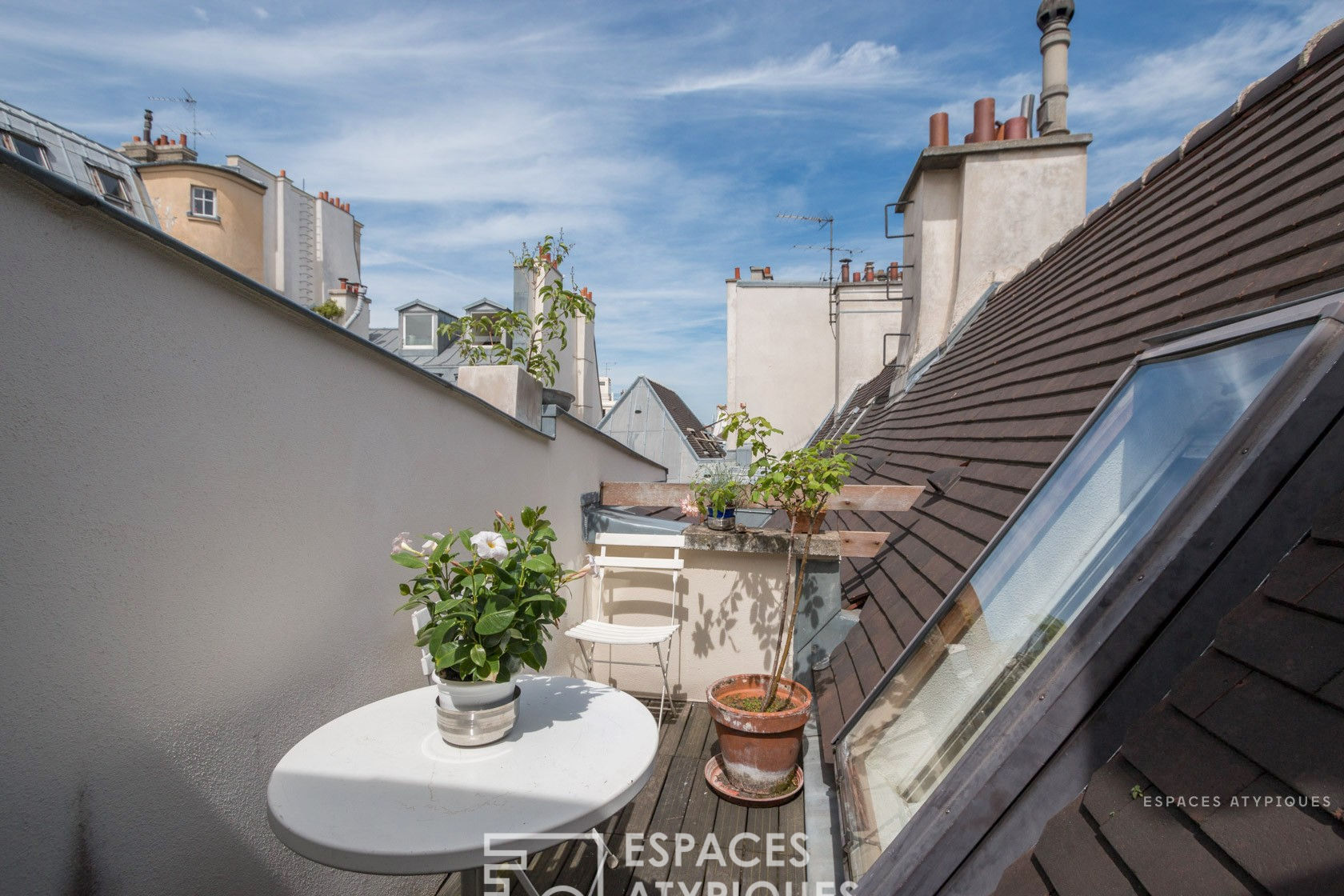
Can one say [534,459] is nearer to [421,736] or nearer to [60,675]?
[421,736]

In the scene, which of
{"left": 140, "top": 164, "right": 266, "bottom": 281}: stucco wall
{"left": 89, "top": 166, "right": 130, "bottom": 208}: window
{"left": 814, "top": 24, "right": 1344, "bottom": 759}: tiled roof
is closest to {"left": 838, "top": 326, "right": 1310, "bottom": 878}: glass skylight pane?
{"left": 814, "top": 24, "right": 1344, "bottom": 759}: tiled roof

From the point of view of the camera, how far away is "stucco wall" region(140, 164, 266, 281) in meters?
13.9

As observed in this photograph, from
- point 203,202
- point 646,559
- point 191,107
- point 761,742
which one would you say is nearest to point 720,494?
point 646,559

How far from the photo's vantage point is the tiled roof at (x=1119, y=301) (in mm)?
1907

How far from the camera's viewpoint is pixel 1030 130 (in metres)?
6.55

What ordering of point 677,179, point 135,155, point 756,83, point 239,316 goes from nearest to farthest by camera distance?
point 239,316 → point 756,83 → point 677,179 → point 135,155

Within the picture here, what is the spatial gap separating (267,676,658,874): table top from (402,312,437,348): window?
14.0 metres

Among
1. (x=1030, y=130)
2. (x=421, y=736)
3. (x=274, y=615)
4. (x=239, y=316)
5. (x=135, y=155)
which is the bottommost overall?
(x=421, y=736)

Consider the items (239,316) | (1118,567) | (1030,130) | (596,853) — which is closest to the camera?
(1118,567)

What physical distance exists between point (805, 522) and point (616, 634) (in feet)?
4.98

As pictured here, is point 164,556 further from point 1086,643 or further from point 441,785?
point 1086,643

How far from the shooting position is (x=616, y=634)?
4242mm

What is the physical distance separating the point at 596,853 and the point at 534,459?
7.00 feet

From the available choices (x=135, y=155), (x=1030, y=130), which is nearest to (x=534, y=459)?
(x=1030, y=130)
